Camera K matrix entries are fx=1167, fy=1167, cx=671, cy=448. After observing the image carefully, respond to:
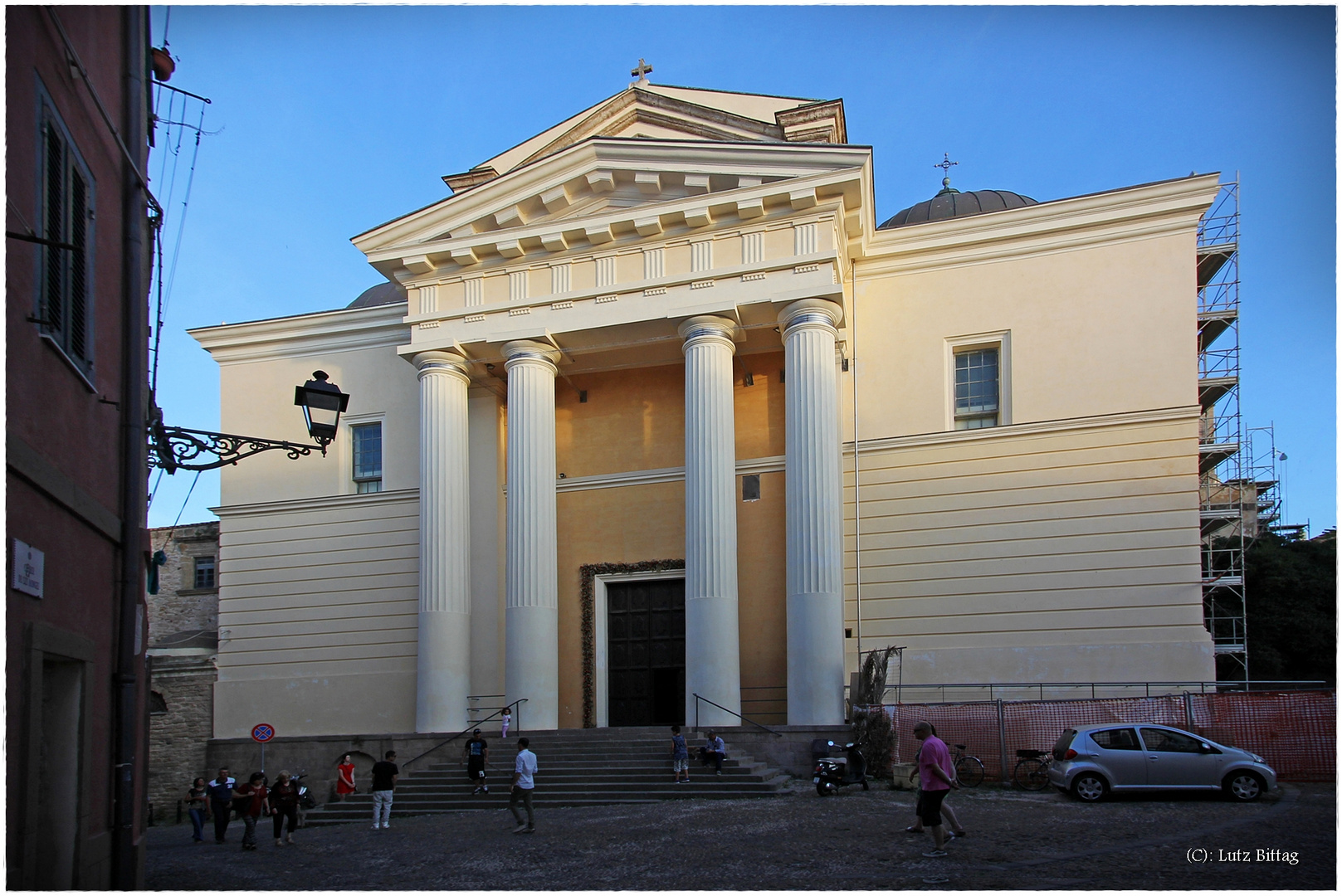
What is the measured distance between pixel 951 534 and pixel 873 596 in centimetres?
192

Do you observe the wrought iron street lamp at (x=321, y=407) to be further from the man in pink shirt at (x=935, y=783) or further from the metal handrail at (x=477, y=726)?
the metal handrail at (x=477, y=726)

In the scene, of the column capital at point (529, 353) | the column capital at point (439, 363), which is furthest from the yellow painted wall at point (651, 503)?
the column capital at point (439, 363)

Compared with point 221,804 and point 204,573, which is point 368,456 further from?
point 204,573

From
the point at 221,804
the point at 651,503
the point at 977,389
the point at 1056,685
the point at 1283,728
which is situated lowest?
the point at 221,804

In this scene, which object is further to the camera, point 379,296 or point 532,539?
point 379,296

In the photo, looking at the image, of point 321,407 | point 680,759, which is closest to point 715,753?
point 680,759

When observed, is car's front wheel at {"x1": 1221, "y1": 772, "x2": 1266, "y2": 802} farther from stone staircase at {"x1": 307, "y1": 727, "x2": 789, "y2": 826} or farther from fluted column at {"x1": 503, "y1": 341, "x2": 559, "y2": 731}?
fluted column at {"x1": 503, "y1": 341, "x2": 559, "y2": 731}

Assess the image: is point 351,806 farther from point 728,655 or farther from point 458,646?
point 728,655

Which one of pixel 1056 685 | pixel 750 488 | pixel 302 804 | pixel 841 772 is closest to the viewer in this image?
pixel 841 772

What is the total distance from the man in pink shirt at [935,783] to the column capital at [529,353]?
1413 cm

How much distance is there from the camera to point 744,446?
79.8 feet

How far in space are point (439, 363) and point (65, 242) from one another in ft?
47.6

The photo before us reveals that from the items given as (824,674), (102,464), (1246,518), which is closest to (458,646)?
(824,674)

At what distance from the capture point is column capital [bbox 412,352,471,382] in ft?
79.0
